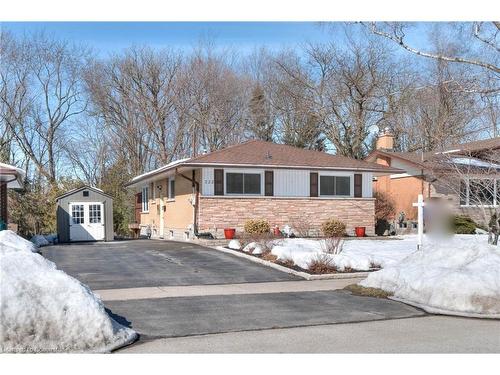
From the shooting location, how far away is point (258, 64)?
42500 mm

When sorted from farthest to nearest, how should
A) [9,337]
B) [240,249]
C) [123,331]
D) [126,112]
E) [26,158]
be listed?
[126,112] → [26,158] → [240,249] → [123,331] → [9,337]

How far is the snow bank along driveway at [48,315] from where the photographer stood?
22.0 feet

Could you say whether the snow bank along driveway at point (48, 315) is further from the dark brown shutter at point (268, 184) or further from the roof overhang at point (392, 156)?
the roof overhang at point (392, 156)

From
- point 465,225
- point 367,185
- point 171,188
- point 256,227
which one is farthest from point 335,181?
point 171,188

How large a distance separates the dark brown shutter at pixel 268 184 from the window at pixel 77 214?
885 centimetres

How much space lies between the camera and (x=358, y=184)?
86.6ft

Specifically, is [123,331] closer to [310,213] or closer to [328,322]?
[328,322]

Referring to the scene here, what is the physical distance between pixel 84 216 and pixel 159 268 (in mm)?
12954

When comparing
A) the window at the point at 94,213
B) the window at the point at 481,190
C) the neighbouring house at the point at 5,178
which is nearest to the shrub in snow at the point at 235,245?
the neighbouring house at the point at 5,178

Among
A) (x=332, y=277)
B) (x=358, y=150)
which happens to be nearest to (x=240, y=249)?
(x=332, y=277)

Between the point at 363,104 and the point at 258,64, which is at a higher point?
the point at 258,64

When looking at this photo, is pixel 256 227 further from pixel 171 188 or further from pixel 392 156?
pixel 392 156

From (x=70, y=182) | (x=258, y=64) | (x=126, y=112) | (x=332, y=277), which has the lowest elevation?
(x=332, y=277)

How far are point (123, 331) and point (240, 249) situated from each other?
11543 mm
